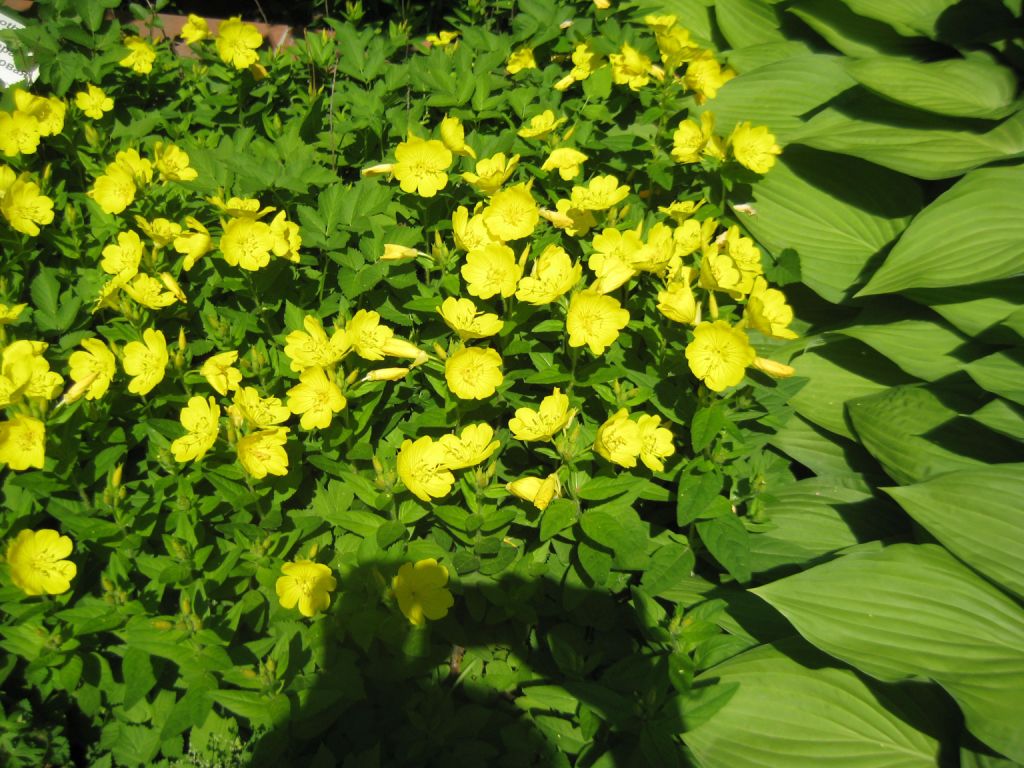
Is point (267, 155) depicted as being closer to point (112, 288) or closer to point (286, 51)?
point (112, 288)

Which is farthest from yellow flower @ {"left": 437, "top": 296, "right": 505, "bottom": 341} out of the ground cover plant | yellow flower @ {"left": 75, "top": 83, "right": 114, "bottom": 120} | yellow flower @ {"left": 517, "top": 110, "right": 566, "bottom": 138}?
yellow flower @ {"left": 75, "top": 83, "right": 114, "bottom": 120}

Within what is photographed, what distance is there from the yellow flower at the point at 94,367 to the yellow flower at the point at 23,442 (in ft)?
0.55

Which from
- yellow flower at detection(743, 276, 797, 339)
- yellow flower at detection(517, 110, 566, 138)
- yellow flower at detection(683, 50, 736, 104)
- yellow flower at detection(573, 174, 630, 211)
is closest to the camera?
yellow flower at detection(743, 276, 797, 339)

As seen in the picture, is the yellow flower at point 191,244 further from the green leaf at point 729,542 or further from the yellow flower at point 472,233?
the green leaf at point 729,542

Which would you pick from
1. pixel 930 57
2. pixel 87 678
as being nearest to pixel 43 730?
pixel 87 678

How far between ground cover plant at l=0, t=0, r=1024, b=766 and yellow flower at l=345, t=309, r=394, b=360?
0.01 metres

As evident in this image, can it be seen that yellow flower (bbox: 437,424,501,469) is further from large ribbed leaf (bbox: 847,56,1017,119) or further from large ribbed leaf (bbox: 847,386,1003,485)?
large ribbed leaf (bbox: 847,56,1017,119)

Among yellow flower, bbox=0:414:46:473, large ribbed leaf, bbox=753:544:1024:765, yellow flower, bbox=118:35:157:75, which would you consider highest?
yellow flower, bbox=118:35:157:75

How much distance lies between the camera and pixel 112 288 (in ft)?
7.14

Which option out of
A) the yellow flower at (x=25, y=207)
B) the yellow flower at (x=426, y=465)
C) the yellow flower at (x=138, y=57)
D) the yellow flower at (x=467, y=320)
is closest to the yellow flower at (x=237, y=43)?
the yellow flower at (x=138, y=57)

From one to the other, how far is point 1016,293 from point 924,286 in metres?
0.32

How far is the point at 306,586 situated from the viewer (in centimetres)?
187

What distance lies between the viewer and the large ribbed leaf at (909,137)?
260 centimetres

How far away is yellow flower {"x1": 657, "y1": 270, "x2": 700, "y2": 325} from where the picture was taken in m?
1.97
